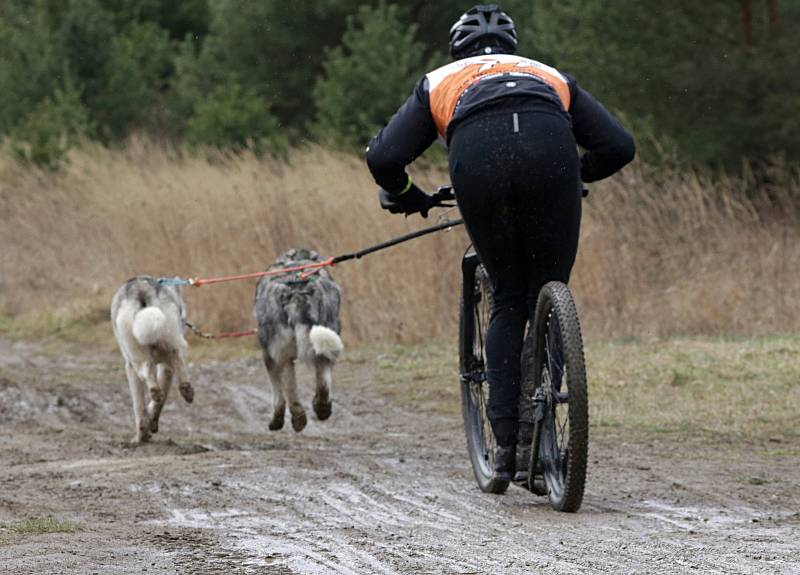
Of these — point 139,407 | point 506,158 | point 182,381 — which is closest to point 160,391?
point 182,381

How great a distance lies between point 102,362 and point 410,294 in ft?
10.5

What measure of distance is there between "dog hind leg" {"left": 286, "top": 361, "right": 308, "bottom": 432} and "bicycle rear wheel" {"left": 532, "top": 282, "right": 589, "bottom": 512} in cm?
329

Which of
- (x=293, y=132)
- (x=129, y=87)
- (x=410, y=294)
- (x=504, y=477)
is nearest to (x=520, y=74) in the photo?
(x=504, y=477)

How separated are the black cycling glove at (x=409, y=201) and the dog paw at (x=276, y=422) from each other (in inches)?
129

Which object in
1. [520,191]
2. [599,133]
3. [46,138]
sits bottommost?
[520,191]

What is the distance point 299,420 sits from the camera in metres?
9.02

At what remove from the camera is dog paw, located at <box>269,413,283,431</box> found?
366 inches

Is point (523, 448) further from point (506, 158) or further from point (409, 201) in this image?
point (506, 158)

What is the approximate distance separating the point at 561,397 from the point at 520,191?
0.80 metres

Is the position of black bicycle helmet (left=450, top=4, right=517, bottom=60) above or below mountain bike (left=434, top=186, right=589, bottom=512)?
above

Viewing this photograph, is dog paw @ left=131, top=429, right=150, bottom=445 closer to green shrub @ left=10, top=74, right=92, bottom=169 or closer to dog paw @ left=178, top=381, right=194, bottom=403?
dog paw @ left=178, top=381, right=194, bottom=403

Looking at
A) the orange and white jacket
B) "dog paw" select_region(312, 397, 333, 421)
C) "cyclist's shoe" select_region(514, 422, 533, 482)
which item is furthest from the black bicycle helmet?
"dog paw" select_region(312, 397, 333, 421)

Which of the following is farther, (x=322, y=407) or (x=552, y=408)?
(x=322, y=407)

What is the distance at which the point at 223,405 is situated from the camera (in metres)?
11.3
